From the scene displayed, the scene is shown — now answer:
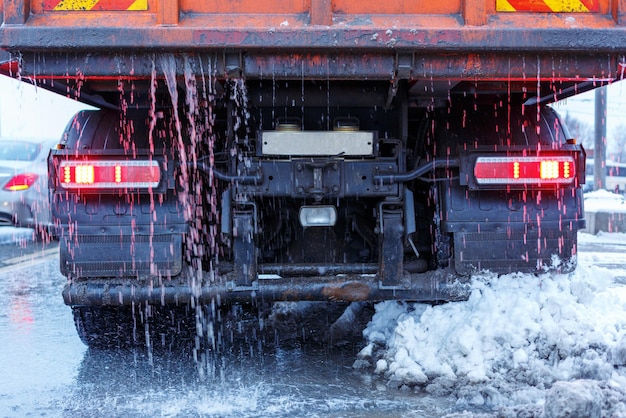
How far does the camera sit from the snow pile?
3500mm

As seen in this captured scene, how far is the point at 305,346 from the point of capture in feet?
15.7

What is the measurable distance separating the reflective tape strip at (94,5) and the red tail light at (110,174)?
2.96ft

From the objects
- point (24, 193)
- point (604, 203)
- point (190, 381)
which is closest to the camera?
point (190, 381)

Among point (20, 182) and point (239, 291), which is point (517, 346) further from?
point (20, 182)

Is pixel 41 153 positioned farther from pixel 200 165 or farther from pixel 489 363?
pixel 489 363

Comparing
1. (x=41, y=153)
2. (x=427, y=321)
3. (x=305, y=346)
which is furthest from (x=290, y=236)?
(x=41, y=153)

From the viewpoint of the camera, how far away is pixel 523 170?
4125 millimetres

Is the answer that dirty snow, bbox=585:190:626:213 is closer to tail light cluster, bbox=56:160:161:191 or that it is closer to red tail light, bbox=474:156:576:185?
red tail light, bbox=474:156:576:185

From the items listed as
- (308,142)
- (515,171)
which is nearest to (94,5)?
(308,142)

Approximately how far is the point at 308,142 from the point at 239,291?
0.91 metres

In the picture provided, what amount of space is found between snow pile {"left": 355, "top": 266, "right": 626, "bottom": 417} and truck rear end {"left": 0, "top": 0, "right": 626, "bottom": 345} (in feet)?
0.53

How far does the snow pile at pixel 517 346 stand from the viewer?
11.5 feet

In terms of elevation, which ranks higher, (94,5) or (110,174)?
(94,5)

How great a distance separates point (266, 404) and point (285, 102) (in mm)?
1738
